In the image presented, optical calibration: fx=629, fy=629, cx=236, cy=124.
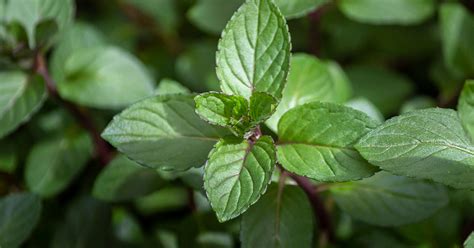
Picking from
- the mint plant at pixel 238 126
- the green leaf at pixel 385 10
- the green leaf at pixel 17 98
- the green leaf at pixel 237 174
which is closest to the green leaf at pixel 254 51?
the mint plant at pixel 238 126

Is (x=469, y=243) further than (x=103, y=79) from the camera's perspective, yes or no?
No

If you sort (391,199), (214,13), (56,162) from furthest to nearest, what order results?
(214,13)
(56,162)
(391,199)

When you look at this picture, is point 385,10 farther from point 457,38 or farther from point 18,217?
point 18,217

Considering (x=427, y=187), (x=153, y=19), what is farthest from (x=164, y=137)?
(x=153, y=19)

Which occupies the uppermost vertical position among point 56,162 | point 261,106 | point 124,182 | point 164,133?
point 261,106

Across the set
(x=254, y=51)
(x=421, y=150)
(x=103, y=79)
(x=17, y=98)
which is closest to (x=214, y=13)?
(x=103, y=79)

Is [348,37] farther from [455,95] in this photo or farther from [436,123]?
[436,123]

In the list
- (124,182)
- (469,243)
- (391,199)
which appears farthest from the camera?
(124,182)

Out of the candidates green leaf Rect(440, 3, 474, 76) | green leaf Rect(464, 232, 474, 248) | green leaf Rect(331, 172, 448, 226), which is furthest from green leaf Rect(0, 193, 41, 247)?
green leaf Rect(440, 3, 474, 76)

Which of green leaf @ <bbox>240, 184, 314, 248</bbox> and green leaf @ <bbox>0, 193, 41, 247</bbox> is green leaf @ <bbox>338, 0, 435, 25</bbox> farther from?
green leaf @ <bbox>0, 193, 41, 247</bbox>
